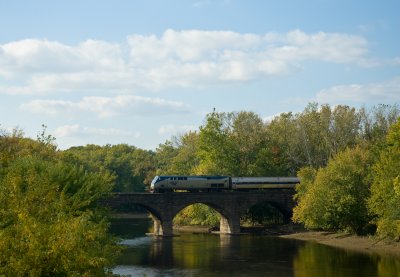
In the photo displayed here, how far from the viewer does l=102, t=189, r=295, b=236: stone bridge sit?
88581mm

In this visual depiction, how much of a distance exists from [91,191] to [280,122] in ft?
254

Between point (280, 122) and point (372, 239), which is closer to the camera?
point (372, 239)

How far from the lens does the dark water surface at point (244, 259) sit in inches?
2172

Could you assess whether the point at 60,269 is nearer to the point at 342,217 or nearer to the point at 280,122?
the point at 342,217

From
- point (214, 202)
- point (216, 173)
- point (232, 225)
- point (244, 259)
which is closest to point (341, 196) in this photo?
point (244, 259)

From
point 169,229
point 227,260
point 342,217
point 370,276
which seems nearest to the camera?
point 370,276

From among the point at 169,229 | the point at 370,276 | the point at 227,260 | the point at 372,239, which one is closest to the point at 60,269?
the point at 370,276

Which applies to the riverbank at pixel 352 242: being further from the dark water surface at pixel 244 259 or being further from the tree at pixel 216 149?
the tree at pixel 216 149

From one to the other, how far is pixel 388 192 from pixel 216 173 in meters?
38.0

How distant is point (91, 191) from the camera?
4594 cm

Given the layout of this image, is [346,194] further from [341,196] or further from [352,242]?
[352,242]

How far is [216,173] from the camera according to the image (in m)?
100

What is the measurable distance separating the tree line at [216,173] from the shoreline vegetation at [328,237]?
153cm

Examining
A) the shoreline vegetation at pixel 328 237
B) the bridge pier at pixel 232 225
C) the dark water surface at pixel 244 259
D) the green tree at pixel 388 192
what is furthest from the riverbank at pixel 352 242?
the bridge pier at pixel 232 225
